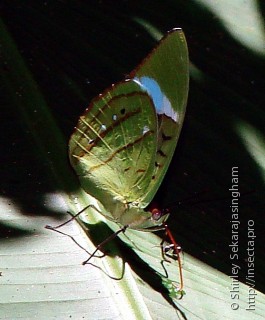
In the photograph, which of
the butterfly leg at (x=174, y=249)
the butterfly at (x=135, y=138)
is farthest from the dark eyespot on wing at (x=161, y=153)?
the butterfly leg at (x=174, y=249)

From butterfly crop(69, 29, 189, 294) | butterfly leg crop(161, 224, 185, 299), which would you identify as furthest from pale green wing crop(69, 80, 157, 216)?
butterfly leg crop(161, 224, 185, 299)

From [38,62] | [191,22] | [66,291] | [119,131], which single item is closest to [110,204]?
[119,131]

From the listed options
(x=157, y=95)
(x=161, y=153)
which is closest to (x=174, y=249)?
(x=161, y=153)

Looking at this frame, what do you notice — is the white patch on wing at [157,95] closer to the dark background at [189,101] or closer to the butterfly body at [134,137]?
the butterfly body at [134,137]

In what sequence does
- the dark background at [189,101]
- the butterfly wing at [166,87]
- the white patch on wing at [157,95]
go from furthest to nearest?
the dark background at [189,101] → the white patch on wing at [157,95] → the butterfly wing at [166,87]

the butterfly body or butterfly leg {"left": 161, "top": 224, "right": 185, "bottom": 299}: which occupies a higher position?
the butterfly body

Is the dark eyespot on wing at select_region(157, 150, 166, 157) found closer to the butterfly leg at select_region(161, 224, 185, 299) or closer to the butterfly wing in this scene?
the butterfly wing

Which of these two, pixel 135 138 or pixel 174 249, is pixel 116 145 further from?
pixel 174 249
